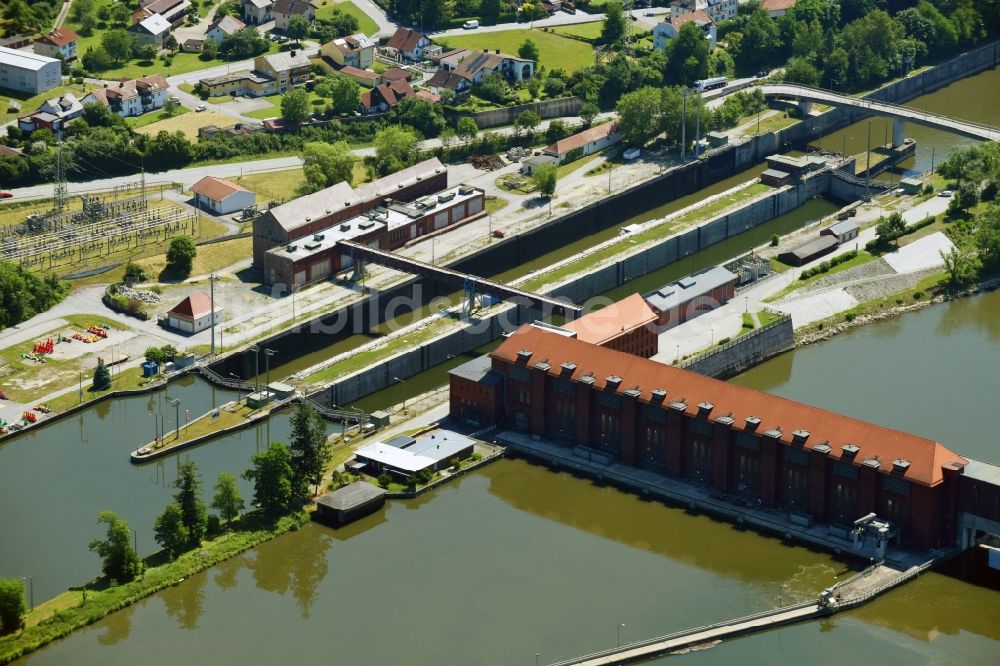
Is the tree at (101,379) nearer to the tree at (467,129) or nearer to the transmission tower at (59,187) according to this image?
the transmission tower at (59,187)

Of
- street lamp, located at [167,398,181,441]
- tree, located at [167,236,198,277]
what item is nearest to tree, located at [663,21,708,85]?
tree, located at [167,236,198,277]

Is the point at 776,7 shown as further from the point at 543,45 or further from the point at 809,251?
the point at 809,251

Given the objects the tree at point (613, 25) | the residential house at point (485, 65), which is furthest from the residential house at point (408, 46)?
the tree at point (613, 25)

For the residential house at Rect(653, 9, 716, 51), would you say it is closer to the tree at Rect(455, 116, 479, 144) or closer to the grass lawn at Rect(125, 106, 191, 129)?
the tree at Rect(455, 116, 479, 144)

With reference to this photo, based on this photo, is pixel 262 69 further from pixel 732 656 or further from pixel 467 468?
pixel 732 656

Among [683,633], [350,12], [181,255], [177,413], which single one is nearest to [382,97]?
[350,12]
